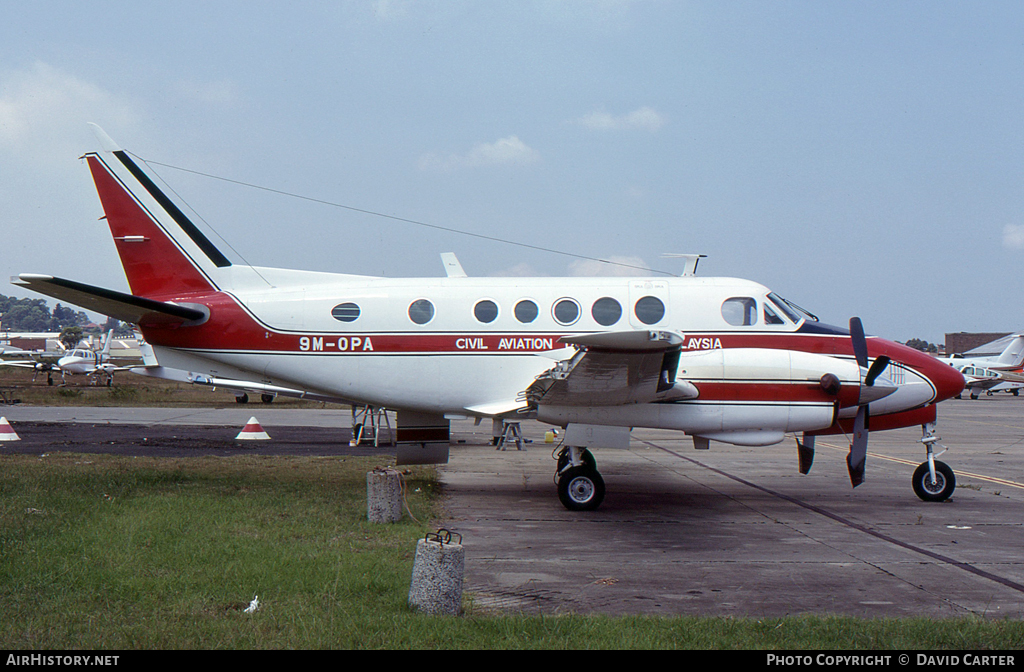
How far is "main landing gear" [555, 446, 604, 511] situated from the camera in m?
9.62

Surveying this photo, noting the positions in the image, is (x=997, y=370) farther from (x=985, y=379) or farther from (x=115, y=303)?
(x=115, y=303)

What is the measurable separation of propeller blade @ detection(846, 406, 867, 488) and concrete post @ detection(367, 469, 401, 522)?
20.6 feet

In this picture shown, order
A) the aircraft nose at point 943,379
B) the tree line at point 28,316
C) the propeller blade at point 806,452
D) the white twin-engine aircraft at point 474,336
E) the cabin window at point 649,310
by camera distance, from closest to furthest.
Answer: the white twin-engine aircraft at point 474,336
the aircraft nose at point 943,379
the cabin window at point 649,310
the propeller blade at point 806,452
the tree line at point 28,316

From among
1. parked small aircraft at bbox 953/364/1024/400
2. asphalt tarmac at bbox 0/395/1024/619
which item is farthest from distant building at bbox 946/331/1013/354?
asphalt tarmac at bbox 0/395/1024/619

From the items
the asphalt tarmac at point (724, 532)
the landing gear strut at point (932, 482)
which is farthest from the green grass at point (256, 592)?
the landing gear strut at point (932, 482)

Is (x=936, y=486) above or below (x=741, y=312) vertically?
below

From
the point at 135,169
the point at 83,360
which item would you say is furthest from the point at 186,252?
the point at 83,360

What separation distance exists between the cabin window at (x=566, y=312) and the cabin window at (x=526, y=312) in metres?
0.26

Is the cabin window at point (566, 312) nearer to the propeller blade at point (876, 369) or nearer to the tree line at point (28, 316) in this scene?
the propeller blade at point (876, 369)

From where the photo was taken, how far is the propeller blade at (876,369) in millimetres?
9656

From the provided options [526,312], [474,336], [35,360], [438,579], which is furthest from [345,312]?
[35,360]

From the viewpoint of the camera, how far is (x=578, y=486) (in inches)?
380

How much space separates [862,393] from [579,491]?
4.11 m
